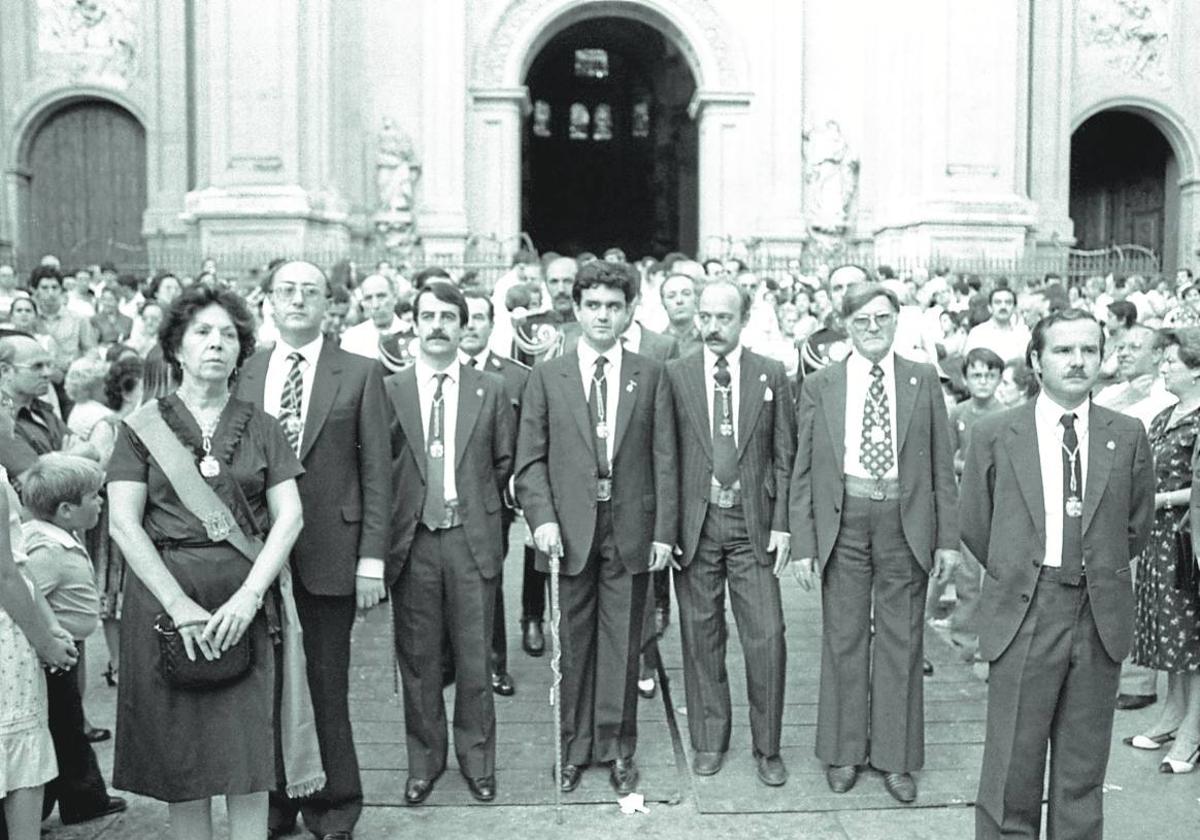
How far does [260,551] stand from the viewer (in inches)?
167

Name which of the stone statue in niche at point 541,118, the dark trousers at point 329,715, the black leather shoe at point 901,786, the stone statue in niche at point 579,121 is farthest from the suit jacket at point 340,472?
the stone statue in niche at point 579,121

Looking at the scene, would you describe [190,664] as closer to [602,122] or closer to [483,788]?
[483,788]

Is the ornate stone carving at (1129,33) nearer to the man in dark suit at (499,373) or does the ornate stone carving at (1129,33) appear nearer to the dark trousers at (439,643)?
the man in dark suit at (499,373)

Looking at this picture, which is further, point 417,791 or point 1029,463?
point 417,791

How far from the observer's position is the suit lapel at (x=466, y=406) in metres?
5.66

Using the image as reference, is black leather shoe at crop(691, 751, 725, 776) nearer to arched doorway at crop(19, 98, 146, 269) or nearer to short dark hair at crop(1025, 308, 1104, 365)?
short dark hair at crop(1025, 308, 1104, 365)

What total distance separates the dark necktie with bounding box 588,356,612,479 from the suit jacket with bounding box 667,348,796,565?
1.04 feet

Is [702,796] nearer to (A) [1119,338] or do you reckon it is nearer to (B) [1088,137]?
(A) [1119,338]

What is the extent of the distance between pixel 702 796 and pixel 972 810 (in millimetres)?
1127

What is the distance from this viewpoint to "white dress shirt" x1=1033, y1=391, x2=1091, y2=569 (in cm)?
457

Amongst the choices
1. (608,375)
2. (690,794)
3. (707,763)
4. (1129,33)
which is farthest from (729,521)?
(1129,33)

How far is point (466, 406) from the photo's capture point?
5.72 metres

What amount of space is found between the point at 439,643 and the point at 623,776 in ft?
3.26

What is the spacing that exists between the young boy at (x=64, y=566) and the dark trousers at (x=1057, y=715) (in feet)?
11.0
